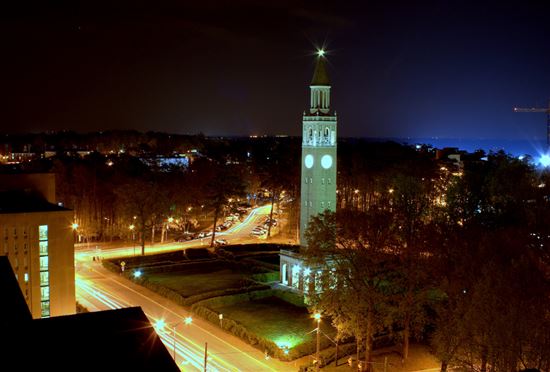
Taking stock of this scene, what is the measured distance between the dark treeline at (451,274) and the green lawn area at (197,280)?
17.9m

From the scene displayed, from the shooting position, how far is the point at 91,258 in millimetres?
72312

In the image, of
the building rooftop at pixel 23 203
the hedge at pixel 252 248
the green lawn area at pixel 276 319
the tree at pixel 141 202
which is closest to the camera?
the green lawn area at pixel 276 319

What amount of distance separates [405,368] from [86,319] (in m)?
22.4

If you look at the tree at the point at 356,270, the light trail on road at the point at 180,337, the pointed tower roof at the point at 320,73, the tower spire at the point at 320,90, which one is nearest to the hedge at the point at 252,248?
the light trail on road at the point at 180,337

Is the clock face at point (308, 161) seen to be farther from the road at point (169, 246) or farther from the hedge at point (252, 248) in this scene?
the road at point (169, 246)

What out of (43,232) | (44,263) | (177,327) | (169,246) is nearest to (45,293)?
(44,263)

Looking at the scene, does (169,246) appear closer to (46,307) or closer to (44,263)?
(46,307)

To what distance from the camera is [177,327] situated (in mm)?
45344

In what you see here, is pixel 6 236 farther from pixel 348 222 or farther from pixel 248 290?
pixel 348 222

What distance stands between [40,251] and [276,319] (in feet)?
64.8

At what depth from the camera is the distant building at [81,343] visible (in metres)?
19.4

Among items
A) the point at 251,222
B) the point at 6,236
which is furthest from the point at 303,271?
the point at 251,222

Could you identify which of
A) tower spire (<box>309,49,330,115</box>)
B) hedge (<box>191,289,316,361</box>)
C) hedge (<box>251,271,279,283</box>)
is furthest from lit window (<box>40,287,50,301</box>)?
tower spire (<box>309,49,330,115</box>)

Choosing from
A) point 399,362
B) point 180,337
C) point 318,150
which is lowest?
point 399,362
